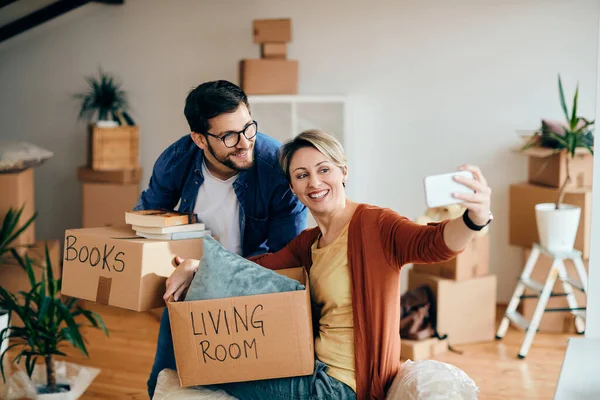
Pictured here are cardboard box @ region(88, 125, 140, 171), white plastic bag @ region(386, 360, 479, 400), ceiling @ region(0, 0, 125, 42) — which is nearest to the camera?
white plastic bag @ region(386, 360, 479, 400)

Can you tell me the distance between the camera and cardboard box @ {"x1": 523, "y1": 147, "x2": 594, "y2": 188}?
390cm

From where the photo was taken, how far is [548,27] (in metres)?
4.32

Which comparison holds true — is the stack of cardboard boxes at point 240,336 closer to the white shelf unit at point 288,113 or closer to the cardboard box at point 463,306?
the cardboard box at point 463,306

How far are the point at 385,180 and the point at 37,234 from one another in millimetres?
2535

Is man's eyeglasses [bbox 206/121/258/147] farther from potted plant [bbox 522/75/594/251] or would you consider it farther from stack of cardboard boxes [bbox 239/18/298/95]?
stack of cardboard boxes [bbox 239/18/298/95]

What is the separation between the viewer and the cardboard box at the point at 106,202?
473 centimetres

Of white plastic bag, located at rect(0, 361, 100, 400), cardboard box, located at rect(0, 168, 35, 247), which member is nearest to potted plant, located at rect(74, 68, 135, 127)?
cardboard box, located at rect(0, 168, 35, 247)

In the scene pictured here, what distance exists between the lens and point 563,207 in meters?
3.83

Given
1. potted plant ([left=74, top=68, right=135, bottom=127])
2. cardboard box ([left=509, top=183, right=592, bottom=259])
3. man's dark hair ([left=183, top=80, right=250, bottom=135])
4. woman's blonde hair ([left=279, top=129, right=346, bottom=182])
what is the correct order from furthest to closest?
1. potted plant ([left=74, top=68, right=135, bottom=127])
2. cardboard box ([left=509, top=183, right=592, bottom=259])
3. man's dark hair ([left=183, top=80, right=250, bottom=135])
4. woman's blonde hair ([left=279, top=129, right=346, bottom=182])

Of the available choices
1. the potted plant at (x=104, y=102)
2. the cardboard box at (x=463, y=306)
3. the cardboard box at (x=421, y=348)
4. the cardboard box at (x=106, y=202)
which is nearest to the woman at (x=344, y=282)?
the cardboard box at (x=421, y=348)

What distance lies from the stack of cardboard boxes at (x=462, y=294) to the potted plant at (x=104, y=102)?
6.95 feet

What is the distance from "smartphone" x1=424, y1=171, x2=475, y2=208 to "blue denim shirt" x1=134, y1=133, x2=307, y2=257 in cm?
83

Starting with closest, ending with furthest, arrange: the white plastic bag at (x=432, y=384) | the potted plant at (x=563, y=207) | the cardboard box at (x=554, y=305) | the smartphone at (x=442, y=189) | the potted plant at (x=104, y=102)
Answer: the smartphone at (x=442, y=189), the white plastic bag at (x=432, y=384), the potted plant at (x=563, y=207), the cardboard box at (x=554, y=305), the potted plant at (x=104, y=102)

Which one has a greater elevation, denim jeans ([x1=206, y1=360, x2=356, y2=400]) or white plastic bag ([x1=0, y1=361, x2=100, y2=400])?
denim jeans ([x1=206, y1=360, x2=356, y2=400])
